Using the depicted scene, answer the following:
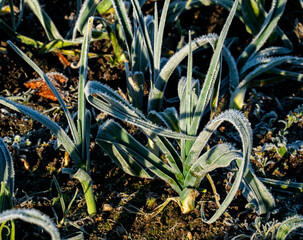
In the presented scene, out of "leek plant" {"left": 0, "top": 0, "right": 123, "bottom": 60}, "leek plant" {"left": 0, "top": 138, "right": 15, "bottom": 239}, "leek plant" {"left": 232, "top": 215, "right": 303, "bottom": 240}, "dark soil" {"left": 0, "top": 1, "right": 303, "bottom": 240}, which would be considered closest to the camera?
"leek plant" {"left": 0, "top": 138, "right": 15, "bottom": 239}

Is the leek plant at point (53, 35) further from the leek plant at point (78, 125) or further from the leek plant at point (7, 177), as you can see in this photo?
the leek plant at point (7, 177)

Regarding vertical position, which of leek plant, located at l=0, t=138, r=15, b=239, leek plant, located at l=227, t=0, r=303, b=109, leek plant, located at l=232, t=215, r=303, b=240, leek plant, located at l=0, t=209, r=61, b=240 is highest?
leek plant, located at l=227, t=0, r=303, b=109

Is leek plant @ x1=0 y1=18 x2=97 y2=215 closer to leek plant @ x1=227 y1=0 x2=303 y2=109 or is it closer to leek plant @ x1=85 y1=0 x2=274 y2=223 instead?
leek plant @ x1=85 y1=0 x2=274 y2=223

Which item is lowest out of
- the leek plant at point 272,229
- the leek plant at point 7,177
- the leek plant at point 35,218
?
the leek plant at point 272,229

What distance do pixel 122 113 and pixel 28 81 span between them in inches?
36.1

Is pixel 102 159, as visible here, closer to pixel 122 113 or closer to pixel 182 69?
pixel 122 113

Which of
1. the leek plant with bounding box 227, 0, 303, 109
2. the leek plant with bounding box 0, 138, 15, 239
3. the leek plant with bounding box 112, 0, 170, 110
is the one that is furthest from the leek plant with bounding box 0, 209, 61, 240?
the leek plant with bounding box 227, 0, 303, 109

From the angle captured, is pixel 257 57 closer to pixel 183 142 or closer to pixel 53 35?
pixel 183 142

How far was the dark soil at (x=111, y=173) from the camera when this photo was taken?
4.67 ft

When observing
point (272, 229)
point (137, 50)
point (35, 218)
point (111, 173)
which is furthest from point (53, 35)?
point (272, 229)

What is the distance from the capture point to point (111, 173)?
1627 millimetres

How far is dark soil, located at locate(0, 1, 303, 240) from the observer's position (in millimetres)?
1425

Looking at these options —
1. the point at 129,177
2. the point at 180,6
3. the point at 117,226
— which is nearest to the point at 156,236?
the point at 117,226

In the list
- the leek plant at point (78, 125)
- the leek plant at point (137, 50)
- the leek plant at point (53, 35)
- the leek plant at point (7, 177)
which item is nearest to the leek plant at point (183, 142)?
the leek plant at point (78, 125)
